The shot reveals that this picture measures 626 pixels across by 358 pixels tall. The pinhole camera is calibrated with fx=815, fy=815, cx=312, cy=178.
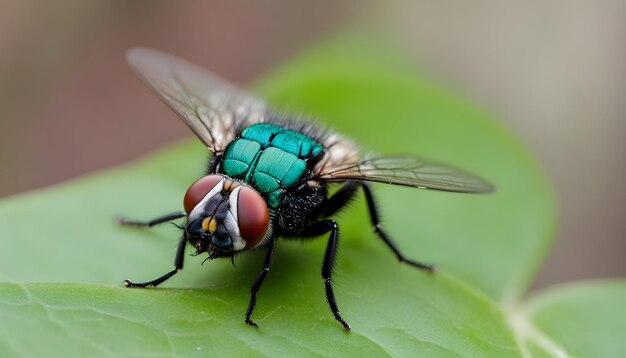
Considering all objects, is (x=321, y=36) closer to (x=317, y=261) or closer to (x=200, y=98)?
(x=200, y=98)

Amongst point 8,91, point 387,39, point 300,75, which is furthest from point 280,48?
point 300,75

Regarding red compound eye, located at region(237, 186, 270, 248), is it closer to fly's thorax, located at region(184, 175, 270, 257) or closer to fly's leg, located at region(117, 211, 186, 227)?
fly's thorax, located at region(184, 175, 270, 257)

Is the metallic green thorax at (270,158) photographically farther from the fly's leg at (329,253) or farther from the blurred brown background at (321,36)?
the blurred brown background at (321,36)

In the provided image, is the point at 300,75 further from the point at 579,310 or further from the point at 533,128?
the point at 533,128

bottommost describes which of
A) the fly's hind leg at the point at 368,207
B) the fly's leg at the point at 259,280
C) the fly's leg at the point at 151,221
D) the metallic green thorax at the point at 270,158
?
the fly's leg at the point at 151,221

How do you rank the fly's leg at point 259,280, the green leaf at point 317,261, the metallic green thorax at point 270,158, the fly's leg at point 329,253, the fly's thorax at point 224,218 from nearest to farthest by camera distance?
the green leaf at point 317,261 → the fly's leg at point 259,280 → the fly's thorax at point 224,218 → the fly's leg at point 329,253 → the metallic green thorax at point 270,158

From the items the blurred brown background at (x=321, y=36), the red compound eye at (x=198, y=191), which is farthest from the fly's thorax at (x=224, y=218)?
the blurred brown background at (x=321, y=36)
